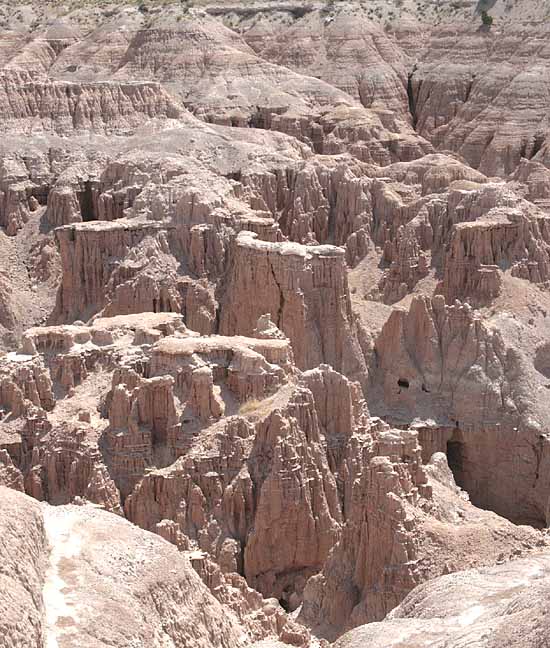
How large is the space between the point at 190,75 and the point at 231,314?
4095 cm

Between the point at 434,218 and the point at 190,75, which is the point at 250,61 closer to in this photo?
the point at 190,75

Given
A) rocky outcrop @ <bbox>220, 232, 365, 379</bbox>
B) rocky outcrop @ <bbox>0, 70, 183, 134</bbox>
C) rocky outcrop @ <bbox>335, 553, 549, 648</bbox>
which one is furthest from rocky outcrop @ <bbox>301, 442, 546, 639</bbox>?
rocky outcrop @ <bbox>0, 70, 183, 134</bbox>

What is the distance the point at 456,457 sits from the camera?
5581 cm

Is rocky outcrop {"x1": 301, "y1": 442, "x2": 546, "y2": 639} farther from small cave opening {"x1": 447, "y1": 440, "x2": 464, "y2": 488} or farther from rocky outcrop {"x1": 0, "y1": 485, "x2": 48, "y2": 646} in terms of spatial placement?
small cave opening {"x1": 447, "y1": 440, "x2": 464, "y2": 488}

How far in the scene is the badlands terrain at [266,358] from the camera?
1068 inches

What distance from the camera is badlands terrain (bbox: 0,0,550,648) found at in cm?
2712

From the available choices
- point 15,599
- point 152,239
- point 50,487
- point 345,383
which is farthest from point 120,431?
point 152,239

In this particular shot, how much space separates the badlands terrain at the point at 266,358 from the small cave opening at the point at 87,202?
11 cm

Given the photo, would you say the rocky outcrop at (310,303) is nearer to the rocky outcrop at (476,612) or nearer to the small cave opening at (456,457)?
the small cave opening at (456,457)

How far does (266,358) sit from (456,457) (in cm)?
1375

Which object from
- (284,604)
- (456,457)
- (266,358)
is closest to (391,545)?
(284,604)

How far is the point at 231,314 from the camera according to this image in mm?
59719

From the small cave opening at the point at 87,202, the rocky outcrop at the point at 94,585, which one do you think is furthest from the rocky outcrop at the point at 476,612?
the small cave opening at the point at 87,202

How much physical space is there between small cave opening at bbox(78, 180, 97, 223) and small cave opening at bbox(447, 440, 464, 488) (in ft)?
76.4
